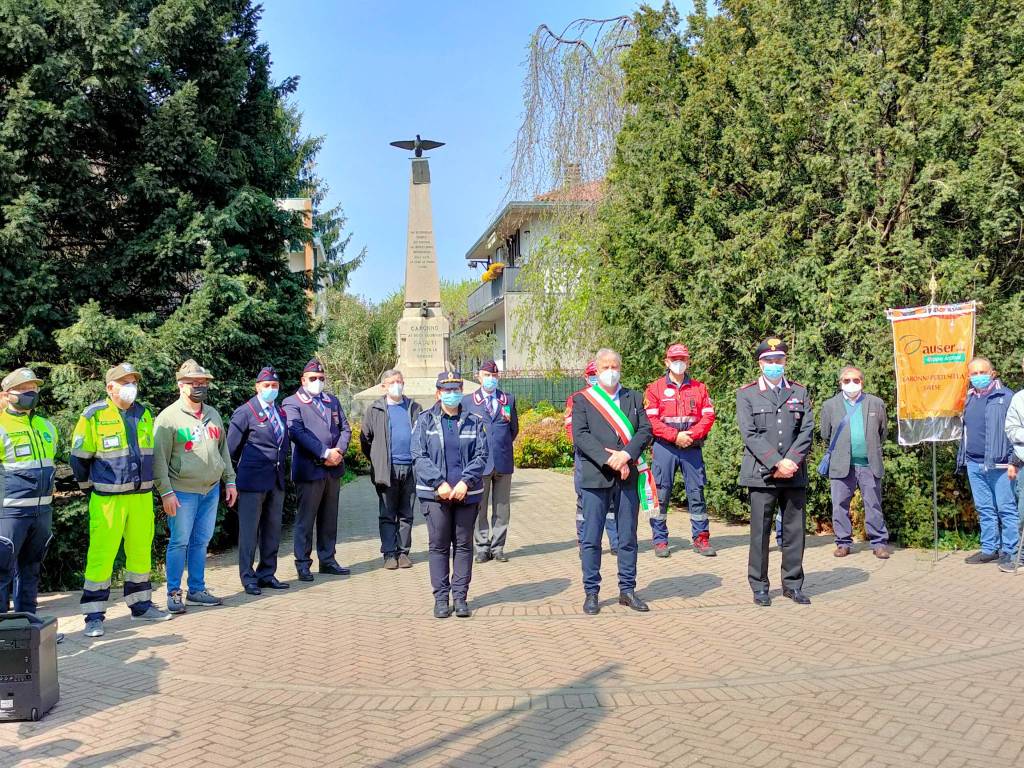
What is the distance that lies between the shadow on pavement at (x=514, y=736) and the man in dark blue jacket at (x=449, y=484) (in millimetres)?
2153

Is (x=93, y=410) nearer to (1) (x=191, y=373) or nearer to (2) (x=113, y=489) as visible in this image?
(2) (x=113, y=489)

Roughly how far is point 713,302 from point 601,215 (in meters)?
4.15

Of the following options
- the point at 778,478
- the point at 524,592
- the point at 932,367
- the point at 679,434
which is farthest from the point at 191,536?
the point at 932,367

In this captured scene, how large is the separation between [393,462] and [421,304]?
9.94 metres

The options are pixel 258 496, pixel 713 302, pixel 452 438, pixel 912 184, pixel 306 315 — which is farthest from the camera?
pixel 306 315

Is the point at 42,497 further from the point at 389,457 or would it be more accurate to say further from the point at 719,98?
the point at 719,98

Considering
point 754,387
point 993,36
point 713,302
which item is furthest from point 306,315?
point 993,36

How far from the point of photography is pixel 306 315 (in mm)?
12375

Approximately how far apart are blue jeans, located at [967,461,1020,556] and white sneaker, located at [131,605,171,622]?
26.9 feet

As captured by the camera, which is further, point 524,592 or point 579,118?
point 579,118

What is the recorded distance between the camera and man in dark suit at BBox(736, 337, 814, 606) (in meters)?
7.64

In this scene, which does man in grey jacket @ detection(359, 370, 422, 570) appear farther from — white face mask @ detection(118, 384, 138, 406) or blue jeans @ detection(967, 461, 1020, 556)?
blue jeans @ detection(967, 461, 1020, 556)

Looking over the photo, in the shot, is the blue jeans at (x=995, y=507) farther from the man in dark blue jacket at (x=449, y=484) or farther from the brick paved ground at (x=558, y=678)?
the man in dark blue jacket at (x=449, y=484)

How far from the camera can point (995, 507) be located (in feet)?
30.8
